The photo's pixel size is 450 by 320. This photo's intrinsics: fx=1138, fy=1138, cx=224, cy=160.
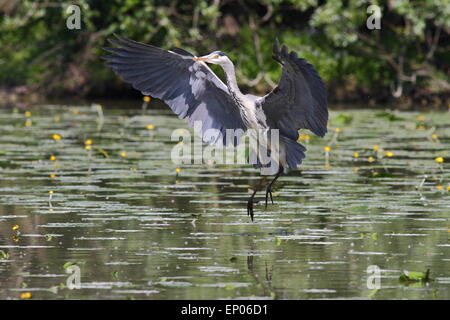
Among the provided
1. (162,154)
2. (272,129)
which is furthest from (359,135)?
(272,129)

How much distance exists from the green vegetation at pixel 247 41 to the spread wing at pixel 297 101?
1467cm

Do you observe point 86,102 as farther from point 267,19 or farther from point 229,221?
point 229,221

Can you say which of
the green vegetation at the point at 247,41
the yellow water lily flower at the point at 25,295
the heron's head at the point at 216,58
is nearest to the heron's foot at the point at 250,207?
the heron's head at the point at 216,58

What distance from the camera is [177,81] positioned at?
Answer: 987 centimetres

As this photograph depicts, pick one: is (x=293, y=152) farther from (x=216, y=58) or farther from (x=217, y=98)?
(x=216, y=58)

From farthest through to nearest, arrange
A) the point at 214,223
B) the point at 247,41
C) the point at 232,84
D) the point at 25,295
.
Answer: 1. the point at 247,41
2. the point at 232,84
3. the point at 214,223
4. the point at 25,295

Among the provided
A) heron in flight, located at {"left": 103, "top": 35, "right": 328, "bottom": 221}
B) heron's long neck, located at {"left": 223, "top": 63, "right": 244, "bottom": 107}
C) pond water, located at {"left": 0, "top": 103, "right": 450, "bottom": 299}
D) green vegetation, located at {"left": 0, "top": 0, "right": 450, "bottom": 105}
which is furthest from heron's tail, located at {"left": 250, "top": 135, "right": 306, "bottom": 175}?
green vegetation, located at {"left": 0, "top": 0, "right": 450, "bottom": 105}

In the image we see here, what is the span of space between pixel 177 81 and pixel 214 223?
144cm

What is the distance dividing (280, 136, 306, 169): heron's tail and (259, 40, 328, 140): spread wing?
0.06 meters

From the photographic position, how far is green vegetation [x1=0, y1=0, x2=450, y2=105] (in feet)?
82.2

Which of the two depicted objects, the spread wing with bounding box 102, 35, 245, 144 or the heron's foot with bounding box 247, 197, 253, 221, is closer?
the heron's foot with bounding box 247, 197, 253, 221

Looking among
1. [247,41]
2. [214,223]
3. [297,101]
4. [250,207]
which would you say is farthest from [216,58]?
[247,41]

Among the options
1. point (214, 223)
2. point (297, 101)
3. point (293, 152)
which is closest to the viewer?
point (214, 223)

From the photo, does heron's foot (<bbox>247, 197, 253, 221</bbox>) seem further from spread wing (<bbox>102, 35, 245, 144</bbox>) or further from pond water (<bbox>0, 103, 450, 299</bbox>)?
spread wing (<bbox>102, 35, 245, 144</bbox>)
